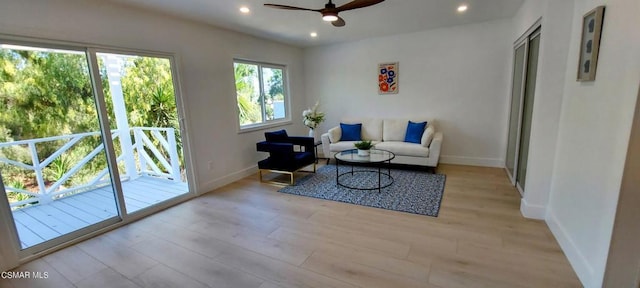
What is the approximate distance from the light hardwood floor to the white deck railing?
82 cm

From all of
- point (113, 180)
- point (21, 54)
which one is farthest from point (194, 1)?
point (113, 180)

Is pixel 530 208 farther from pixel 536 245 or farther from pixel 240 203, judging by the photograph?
pixel 240 203

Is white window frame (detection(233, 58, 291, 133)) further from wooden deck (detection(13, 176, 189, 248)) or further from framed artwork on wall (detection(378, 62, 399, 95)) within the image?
framed artwork on wall (detection(378, 62, 399, 95))

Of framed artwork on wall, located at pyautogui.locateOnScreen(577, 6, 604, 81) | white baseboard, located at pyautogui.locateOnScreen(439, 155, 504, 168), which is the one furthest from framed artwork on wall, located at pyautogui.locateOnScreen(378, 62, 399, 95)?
framed artwork on wall, located at pyautogui.locateOnScreen(577, 6, 604, 81)

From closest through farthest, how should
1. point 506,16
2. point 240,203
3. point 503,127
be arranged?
point 240,203
point 506,16
point 503,127

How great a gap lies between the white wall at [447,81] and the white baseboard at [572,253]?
7.39 ft

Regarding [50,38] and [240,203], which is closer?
[50,38]

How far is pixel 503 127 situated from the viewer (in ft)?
14.1

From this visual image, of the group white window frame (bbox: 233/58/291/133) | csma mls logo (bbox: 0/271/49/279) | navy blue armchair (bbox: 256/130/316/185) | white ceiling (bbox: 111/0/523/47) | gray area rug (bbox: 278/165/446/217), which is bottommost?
csma mls logo (bbox: 0/271/49/279)

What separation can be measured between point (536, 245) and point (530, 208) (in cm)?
58

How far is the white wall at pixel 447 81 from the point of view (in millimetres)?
4223

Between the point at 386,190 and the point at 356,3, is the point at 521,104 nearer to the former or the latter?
the point at 386,190

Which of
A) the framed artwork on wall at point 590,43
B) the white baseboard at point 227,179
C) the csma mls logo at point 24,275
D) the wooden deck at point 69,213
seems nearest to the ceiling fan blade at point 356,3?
the framed artwork on wall at point 590,43

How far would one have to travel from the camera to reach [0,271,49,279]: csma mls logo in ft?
6.73
